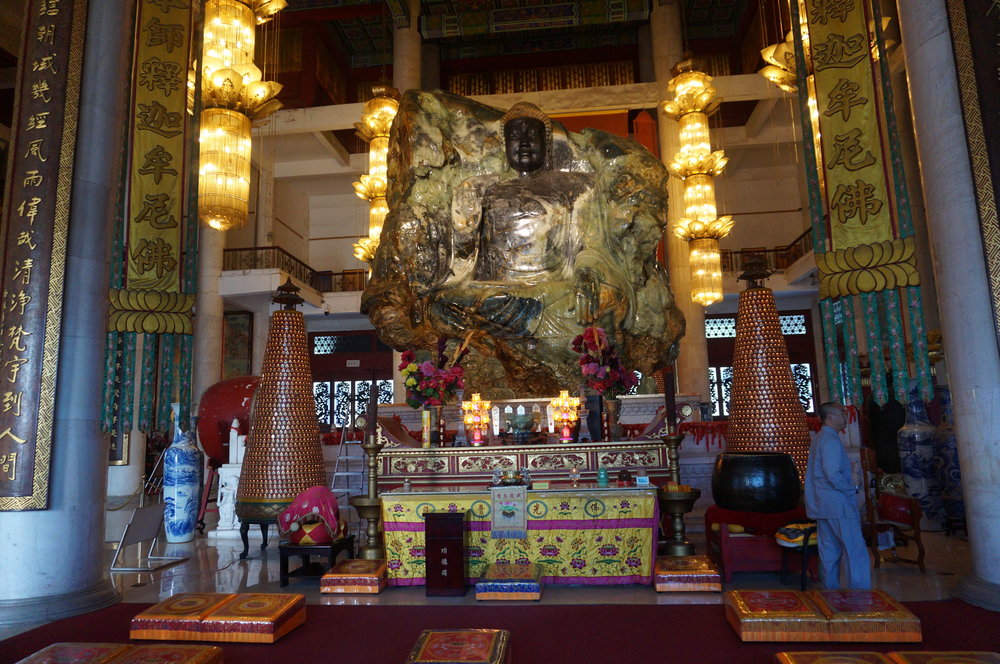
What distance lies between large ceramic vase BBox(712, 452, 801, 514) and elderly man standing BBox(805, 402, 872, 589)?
0.66 metres

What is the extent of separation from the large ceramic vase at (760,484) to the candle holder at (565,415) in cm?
138

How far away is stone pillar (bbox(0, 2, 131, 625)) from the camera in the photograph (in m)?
3.62

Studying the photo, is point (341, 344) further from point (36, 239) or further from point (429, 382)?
point (36, 239)

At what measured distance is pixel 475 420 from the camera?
560 centimetres

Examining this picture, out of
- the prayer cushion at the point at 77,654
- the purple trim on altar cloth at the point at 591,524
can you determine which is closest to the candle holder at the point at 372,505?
the purple trim on altar cloth at the point at 591,524

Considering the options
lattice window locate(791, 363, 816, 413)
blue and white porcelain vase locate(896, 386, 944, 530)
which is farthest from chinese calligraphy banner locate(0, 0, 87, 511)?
lattice window locate(791, 363, 816, 413)

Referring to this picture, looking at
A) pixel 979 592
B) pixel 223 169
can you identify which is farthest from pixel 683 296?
pixel 223 169

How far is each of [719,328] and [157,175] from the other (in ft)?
40.3

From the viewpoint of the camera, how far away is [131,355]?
4.76 meters

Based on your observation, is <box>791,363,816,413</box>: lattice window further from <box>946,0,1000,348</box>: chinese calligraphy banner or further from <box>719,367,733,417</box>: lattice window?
<box>946,0,1000,348</box>: chinese calligraphy banner

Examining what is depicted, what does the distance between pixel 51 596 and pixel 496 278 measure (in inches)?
249

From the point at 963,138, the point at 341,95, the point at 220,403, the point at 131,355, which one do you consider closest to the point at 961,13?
the point at 963,138

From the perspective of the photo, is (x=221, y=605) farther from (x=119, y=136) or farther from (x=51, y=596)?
(x=119, y=136)

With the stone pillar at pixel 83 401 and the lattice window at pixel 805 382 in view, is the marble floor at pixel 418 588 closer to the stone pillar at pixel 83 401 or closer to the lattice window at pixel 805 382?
the stone pillar at pixel 83 401
